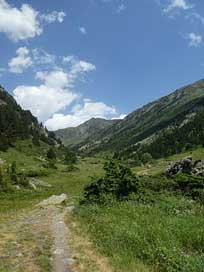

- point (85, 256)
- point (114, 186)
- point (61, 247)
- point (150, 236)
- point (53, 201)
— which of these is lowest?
point (85, 256)

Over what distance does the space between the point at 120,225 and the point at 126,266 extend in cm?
523

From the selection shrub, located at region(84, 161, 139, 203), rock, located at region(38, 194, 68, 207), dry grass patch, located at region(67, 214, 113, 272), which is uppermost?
shrub, located at region(84, 161, 139, 203)

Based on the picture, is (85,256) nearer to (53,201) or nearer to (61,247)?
(61,247)

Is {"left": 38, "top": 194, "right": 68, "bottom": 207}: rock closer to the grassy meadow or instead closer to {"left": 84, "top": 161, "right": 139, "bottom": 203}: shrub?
{"left": 84, "top": 161, "right": 139, "bottom": 203}: shrub

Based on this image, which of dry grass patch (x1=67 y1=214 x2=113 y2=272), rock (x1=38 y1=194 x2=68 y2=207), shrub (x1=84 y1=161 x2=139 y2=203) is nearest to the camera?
→ dry grass patch (x1=67 y1=214 x2=113 y2=272)

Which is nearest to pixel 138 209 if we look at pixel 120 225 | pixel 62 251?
pixel 120 225

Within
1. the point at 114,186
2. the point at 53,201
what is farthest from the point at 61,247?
the point at 53,201

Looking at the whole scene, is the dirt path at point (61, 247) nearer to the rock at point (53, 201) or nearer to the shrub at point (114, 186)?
the shrub at point (114, 186)

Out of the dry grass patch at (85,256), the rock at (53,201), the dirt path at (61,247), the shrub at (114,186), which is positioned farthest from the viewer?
the rock at (53,201)

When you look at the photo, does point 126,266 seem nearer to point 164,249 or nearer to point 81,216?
point 164,249

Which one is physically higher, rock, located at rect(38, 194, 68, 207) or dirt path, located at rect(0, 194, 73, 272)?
rock, located at rect(38, 194, 68, 207)

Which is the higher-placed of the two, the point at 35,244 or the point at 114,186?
the point at 114,186

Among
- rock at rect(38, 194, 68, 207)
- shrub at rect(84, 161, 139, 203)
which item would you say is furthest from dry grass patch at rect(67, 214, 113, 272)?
rock at rect(38, 194, 68, 207)

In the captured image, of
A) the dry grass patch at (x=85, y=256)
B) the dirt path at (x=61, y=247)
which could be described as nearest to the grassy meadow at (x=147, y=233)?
the dry grass patch at (x=85, y=256)
